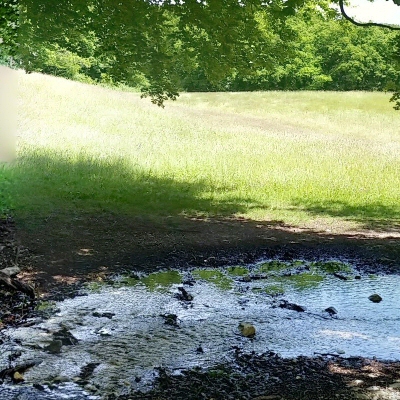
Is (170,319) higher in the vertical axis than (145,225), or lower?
higher

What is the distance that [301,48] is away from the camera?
84188mm

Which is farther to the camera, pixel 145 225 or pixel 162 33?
pixel 162 33

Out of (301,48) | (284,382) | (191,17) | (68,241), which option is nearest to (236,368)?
(284,382)

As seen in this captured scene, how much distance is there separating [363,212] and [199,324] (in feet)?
33.7

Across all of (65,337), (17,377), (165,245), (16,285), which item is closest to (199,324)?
(65,337)

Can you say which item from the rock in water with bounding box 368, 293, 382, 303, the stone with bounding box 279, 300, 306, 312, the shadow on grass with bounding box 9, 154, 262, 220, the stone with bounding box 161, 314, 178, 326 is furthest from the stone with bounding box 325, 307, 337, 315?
the shadow on grass with bounding box 9, 154, 262, 220

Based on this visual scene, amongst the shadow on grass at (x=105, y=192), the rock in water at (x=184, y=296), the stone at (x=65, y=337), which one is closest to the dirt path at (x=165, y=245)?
the shadow on grass at (x=105, y=192)

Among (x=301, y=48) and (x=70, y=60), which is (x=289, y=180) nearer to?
(x=70, y=60)

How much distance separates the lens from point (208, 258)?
1109cm

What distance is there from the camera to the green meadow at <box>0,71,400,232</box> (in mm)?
15945

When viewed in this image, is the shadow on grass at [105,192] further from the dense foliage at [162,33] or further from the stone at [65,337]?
the stone at [65,337]

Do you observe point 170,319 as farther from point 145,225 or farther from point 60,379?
point 145,225

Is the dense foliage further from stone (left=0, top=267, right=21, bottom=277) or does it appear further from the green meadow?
stone (left=0, top=267, right=21, bottom=277)

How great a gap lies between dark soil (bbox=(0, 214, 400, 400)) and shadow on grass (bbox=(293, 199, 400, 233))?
1.26m
